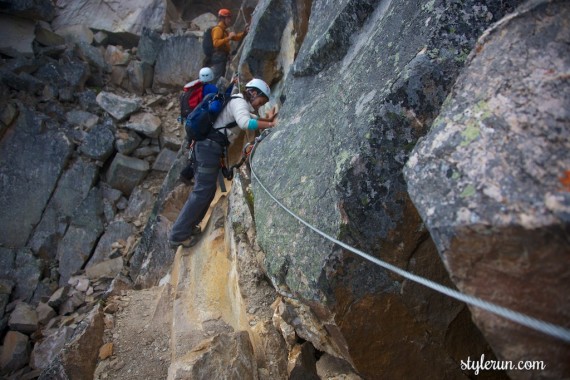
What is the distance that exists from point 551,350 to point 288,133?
11.6ft

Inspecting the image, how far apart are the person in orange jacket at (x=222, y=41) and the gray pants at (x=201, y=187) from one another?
605 cm

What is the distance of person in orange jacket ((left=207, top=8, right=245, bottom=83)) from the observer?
37.9ft

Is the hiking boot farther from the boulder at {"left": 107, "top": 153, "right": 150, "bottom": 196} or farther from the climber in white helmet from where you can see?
the boulder at {"left": 107, "top": 153, "right": 150, "bottom": 196}

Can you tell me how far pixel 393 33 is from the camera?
3570 millimetres

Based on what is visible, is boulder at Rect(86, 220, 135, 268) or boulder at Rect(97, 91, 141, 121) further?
boulder at Rect(97, 91, 141, 121)

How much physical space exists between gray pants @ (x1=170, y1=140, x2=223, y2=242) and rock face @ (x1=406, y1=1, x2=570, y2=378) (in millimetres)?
4734

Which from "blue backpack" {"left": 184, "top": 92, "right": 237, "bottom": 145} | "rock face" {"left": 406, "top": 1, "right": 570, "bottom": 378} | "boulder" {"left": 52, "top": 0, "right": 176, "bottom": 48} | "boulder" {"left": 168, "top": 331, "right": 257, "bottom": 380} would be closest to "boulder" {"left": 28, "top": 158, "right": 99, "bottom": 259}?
"boulder" {"left": 52, "top": 0, "right": 176, "bottom": 48}

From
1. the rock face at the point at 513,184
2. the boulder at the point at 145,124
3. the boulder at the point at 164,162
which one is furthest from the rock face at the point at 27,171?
the rock face at the point at 513,184

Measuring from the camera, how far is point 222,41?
11.6 metres

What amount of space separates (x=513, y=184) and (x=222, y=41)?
11.3 metres

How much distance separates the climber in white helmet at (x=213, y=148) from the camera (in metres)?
5.89

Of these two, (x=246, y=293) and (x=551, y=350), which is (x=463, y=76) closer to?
(x=551, y=350)

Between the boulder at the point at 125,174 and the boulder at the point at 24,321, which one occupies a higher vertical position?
the boulder at the point at 125,174

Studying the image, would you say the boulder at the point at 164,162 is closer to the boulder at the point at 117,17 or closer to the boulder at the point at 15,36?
the boulder at the point at 117,17
